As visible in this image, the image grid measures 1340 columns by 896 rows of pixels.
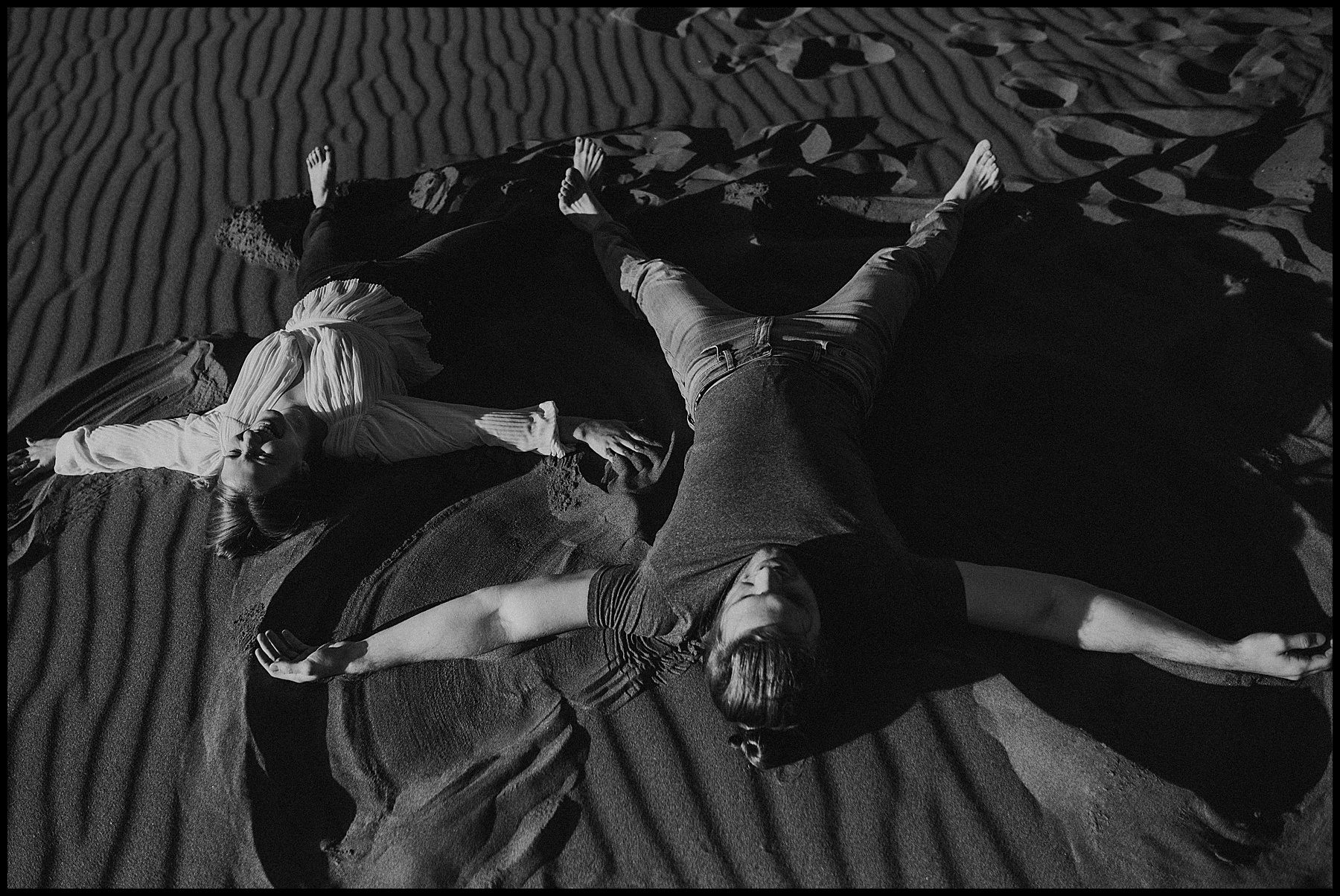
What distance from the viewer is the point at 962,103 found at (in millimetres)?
4754

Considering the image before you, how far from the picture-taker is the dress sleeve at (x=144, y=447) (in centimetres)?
314

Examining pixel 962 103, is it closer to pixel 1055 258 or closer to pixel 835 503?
pixel 1055 258

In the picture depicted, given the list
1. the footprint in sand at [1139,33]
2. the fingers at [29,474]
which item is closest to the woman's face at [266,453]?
the fingers at [29,474]

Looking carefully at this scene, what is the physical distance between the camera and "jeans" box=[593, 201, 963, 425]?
3008mm

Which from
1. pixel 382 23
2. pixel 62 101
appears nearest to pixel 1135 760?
pixel 382 23

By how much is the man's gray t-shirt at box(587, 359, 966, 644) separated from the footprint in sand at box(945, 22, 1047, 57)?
11.1 feet

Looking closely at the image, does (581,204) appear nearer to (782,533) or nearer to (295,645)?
(782,533)

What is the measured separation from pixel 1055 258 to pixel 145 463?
3.90 meters

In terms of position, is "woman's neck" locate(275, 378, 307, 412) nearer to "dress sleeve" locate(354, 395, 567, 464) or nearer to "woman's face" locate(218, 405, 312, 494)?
"woman's face" locate(218, 405, 312, 494)

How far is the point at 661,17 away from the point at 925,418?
387 cm

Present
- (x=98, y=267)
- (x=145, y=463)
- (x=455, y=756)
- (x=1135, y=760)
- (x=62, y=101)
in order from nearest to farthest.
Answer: (x=1135, y=760), (x=455, y=756), (x=145, y=463), (x=98, y=267), (x=62, y=101)

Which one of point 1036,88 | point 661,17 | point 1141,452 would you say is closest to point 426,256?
point 1141,452

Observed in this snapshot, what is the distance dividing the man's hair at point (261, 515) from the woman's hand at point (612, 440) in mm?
997

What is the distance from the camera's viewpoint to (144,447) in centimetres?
328
